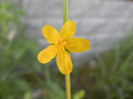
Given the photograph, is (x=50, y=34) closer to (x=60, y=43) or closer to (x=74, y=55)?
(x=60, y=43)

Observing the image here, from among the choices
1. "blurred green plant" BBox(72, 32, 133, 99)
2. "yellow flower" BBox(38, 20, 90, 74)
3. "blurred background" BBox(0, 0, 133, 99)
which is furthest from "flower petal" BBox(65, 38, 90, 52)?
"blurred green plant" BBox(72, 32, 133, 99)

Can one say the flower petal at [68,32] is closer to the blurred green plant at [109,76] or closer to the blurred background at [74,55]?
the blurred background at [74,55]

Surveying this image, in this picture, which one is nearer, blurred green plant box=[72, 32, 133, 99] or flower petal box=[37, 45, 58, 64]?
flower petal box=[37, 45, 58, 64]

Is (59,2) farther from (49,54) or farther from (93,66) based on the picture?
(49,54)

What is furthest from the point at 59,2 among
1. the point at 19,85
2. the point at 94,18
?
the point at 19,85

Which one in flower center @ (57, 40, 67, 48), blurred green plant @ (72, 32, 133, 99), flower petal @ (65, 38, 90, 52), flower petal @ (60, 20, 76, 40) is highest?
blurred green plant @ (72, 32, 133, 99)

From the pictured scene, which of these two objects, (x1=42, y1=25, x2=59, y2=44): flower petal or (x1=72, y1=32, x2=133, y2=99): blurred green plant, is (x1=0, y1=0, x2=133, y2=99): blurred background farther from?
(x1=42, y1=25, x2=59, y2=44): flower petal

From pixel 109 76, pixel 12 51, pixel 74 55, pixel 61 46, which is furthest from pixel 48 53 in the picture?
pixel 74 55
